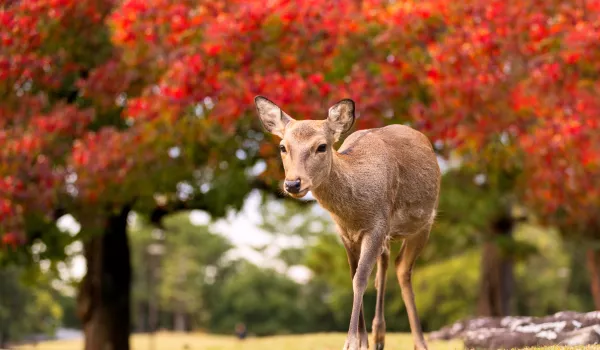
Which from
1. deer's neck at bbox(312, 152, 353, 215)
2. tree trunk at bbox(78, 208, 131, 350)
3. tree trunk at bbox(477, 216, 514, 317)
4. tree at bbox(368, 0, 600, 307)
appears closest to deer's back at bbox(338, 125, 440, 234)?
deer's neck at bbox(312, 152, 353, 215)

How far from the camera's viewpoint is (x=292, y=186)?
5973 mm

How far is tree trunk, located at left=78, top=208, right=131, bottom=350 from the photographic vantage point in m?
18.8

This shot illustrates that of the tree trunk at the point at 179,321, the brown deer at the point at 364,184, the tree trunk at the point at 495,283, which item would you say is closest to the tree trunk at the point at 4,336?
the tree trunk at the point at 495,283

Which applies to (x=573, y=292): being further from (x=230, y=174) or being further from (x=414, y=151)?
(x=414, y=151)

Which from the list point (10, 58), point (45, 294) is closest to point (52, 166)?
point (10, 58)

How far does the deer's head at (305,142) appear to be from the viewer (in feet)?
20.2

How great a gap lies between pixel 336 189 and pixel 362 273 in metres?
0.75

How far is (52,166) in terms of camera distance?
1533 centimetres

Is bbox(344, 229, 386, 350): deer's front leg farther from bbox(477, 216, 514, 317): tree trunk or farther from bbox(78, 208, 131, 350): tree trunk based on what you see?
bbox(477, 216, 514, 317): tree trunk

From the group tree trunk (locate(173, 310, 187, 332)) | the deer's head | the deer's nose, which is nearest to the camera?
the deer's nose

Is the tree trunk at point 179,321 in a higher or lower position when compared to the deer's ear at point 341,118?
lower

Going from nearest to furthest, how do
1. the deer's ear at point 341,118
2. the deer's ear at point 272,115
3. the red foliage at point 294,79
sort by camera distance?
the deer's ear at point 341,118 < the deer's ear at point 272,115 < the red foliage at point 294,79

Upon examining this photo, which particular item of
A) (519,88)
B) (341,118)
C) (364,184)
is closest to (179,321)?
(519,88)

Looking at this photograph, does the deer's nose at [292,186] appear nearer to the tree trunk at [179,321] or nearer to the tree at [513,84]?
the tree at [513,84]
